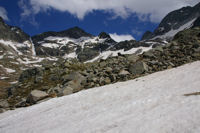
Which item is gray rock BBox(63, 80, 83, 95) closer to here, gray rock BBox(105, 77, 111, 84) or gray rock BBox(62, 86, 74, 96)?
gray rock BBox(62, 86, 74, 96)

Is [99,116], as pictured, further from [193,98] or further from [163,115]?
[193,98]

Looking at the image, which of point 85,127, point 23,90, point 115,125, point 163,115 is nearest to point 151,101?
point 163,115

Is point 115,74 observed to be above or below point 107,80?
above

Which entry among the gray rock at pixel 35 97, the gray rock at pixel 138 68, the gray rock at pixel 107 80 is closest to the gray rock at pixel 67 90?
the gray rock at pixel 35 97

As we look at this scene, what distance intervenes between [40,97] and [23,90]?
840cm

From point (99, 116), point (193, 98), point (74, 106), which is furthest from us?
point (74, 106)

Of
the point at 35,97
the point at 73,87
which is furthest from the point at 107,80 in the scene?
the point at 35,97

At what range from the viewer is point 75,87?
20.5 metres

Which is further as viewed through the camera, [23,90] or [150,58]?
[23,90]

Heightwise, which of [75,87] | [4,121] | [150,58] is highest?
[150,58]

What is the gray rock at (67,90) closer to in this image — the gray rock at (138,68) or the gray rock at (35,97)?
the gray rock at (35,97)

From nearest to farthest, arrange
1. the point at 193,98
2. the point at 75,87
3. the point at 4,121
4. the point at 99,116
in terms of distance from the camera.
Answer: the point at 193,98 → the point at 99,116 → the point at 4,121 → the point at 75,87

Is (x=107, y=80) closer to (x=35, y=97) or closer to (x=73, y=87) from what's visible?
(x=73, y=87)

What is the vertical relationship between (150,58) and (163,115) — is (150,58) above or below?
above
